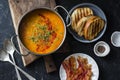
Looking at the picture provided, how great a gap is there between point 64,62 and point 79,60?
6 centimetres

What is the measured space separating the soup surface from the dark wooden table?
89mm

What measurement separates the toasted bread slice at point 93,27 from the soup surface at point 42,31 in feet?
0.36

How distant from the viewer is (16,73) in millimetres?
1677

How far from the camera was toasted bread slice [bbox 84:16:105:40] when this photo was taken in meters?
1.66

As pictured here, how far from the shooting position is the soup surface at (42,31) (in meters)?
1.61

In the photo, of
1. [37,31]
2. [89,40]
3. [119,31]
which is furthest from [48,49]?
[119,31]

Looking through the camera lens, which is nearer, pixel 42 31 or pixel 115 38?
pixel 42 31

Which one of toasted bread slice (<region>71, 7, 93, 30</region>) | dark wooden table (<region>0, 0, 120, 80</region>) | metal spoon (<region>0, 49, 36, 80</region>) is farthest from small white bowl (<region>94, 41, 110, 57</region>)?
metal spoon (<region>0, 49, 36, 80</region>)

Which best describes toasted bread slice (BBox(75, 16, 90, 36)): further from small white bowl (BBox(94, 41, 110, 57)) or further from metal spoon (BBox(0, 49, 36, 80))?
metal spoon (BBox(0, 49, 36, 80))

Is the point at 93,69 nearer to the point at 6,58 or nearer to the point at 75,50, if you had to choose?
the point at 75,50

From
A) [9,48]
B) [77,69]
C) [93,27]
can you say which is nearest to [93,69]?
[77,69]

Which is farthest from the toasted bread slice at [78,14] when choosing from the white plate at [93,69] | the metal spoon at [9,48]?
the metal spoon at [9,48]

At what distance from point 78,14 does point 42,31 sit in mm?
170

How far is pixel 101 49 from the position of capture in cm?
172
